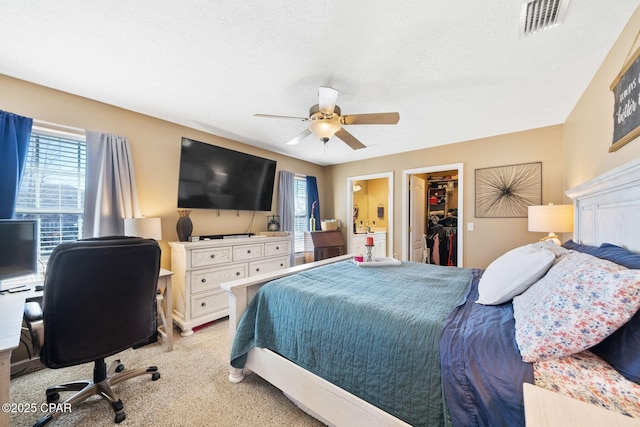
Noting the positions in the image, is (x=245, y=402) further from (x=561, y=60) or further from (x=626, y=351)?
(x=561, y=60)

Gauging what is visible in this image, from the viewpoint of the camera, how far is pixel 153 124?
2818mm

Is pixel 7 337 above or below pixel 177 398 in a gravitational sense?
above

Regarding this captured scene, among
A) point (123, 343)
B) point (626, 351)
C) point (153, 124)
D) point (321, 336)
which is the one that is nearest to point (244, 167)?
point (153, 124)

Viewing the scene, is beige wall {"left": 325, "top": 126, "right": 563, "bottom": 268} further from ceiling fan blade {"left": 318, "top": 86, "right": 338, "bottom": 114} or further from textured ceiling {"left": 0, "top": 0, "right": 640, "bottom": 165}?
ceiling fan blade {"left": 318, "top": 86, "right": 338, "bottom": 114}

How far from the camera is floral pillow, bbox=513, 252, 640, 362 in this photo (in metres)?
0.76

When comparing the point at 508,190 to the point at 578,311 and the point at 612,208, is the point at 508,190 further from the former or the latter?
the point at 578,311

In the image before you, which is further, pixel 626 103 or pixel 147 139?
pixel 147 139

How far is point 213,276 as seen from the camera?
2877 millimetres

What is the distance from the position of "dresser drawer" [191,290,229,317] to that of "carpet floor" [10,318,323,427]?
55 cm

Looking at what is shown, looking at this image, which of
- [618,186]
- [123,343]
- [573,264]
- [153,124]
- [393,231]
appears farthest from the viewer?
[393,231]

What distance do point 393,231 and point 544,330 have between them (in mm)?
3512

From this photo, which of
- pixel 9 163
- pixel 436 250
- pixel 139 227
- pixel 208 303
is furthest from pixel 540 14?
pixel 436 250

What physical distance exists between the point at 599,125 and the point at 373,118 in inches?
68.4

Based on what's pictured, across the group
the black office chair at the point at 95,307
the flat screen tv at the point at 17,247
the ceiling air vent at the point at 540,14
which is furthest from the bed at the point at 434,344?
the flat screen tv at the point at 17,247
